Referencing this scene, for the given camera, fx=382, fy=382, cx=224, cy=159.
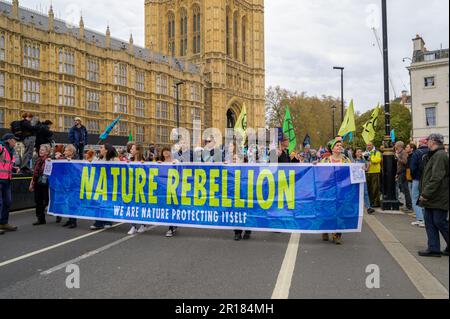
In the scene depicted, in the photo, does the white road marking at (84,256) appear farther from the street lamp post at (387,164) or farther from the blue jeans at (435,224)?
the street lamp post at (387,164)

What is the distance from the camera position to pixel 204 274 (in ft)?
17.4

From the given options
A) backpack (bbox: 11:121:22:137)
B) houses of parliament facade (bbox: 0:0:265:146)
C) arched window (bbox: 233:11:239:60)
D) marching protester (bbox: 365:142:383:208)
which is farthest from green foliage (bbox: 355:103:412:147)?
backpack (bbox: 11:121:22:137)

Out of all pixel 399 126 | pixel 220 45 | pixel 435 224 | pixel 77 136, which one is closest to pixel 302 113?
pixel 220 45

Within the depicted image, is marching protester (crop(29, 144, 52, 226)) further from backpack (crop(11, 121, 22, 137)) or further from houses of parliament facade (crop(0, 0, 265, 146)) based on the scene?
houses of parliament facade (crop(0, 0, 265, 146))

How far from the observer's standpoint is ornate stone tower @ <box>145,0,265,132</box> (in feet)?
246

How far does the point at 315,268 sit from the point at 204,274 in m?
1.64

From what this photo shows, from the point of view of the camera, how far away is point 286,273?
535 centimetres

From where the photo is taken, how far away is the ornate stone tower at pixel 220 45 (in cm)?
7512

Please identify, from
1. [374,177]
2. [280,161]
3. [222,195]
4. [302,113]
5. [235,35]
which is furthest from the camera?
[235,35]

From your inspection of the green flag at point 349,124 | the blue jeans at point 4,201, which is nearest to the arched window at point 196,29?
the green flag at point 349,124

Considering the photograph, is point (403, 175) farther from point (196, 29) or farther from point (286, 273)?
point (196, 29)

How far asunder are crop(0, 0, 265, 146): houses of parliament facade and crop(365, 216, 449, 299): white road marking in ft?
120

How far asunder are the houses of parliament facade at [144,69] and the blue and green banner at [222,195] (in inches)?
1246

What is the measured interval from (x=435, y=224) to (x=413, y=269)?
1.11 m
